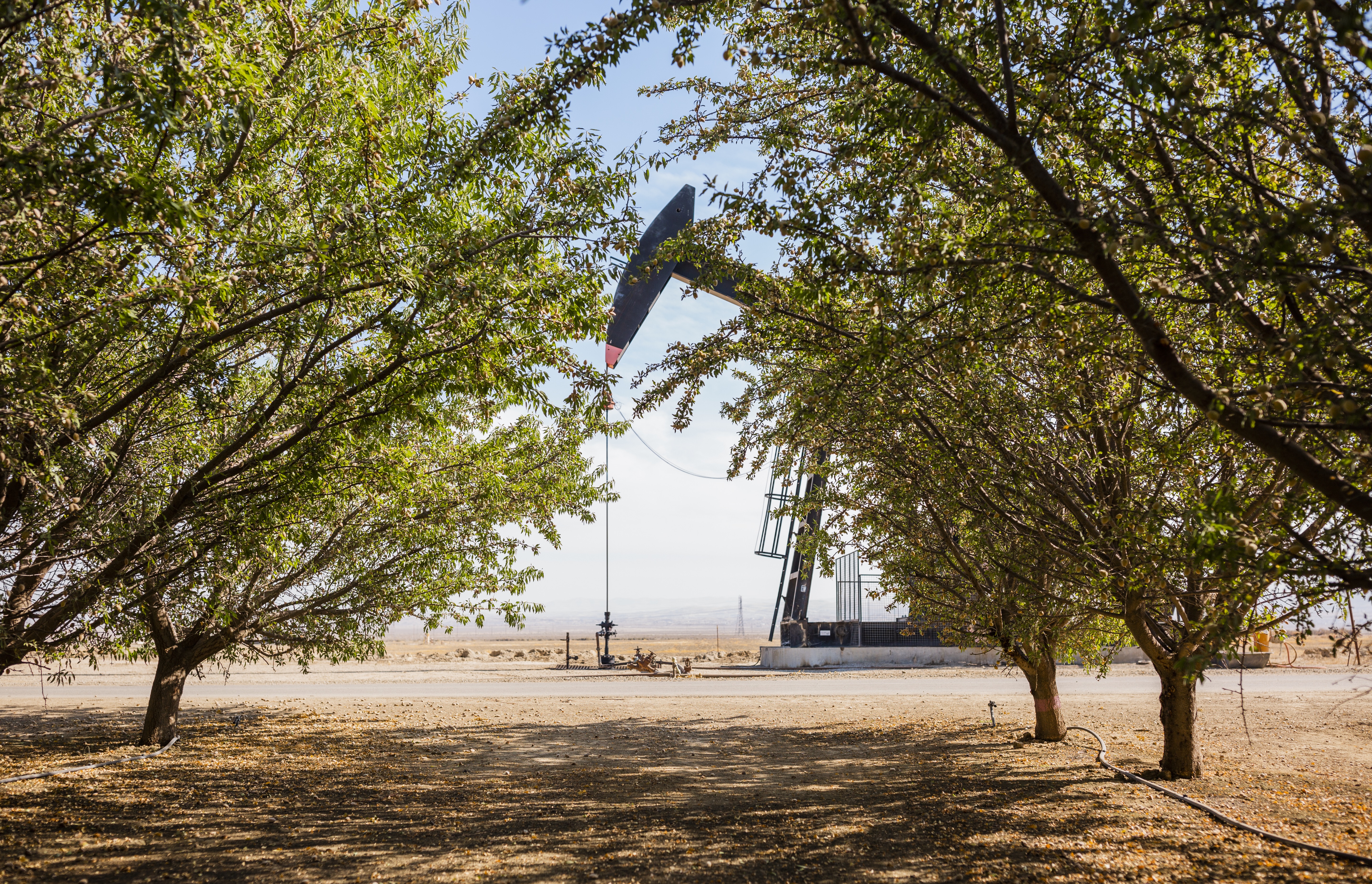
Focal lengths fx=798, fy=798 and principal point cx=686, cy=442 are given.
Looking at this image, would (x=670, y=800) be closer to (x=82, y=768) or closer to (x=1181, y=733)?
(x=1181, y=733)

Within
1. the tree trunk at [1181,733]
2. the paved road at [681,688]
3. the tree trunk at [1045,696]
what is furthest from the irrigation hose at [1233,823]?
the paved road at [681,688]

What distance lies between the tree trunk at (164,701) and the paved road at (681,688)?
6647 millimetres

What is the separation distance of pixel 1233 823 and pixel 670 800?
5147 mm

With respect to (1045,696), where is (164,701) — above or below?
above

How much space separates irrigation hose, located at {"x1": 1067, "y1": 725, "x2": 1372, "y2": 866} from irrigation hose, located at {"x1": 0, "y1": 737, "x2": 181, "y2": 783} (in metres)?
12.1

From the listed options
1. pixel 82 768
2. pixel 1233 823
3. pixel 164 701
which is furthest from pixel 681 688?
pixel 1233 823

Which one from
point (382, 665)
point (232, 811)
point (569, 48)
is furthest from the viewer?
point (382, 665)

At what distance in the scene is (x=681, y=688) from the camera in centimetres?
2105

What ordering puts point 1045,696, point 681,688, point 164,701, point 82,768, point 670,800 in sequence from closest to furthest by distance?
point 670,800 < point 82,768 < point 164,701 < point 1045,696 < point 681,688

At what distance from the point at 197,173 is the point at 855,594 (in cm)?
2611

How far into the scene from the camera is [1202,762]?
1007 cm

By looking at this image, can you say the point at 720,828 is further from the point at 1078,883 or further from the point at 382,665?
the point at 382,665

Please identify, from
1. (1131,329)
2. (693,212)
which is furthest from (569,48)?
(693,212)

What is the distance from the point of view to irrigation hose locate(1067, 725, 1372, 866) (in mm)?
6035
